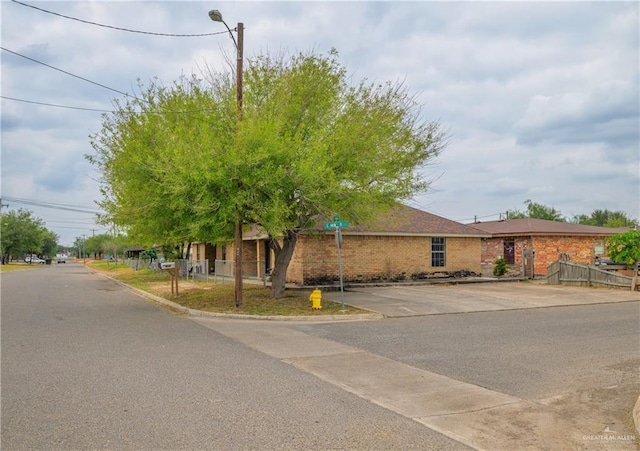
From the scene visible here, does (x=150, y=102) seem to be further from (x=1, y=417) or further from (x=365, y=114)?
(x=1, y=417)

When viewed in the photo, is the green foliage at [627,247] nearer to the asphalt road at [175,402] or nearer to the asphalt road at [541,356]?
the asphalt road at [541,356]

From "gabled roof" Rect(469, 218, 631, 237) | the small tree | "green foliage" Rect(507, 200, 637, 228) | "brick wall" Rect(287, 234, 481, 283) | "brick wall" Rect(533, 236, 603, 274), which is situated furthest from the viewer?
"green foliage" Rect(507, 200, 637, 228)

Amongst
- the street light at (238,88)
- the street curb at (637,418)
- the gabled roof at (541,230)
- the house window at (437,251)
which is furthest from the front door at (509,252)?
the street curb at (637,418)

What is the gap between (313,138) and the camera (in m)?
15.6

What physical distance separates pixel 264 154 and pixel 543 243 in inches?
930

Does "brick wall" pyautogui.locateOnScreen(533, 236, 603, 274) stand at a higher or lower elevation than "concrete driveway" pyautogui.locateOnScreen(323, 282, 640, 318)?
higher

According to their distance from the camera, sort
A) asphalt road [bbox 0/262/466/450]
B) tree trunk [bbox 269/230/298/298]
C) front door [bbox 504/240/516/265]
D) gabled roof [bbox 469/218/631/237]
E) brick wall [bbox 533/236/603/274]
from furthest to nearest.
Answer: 1. front door [bbox 504/240/516/265]
2. gabled roof [bbox 469/218/631/237]
3. brick wall [bbox 533/236/603/274]
4. tree trunk [bbox 269/230/298/298]
5. asphalt road [bbox 0/262/466/450]

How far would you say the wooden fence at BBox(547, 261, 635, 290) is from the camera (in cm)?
2397

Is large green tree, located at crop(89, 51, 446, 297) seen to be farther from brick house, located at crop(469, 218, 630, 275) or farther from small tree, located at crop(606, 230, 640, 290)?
brick house, located at crop(469, 218, 630, 275)

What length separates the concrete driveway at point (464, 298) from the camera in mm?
17172

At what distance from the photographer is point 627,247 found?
24.4 m

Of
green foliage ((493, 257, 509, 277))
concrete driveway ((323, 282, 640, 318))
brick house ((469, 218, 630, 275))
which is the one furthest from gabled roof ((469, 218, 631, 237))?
concrete driveway ((323, 282, 640, 318))

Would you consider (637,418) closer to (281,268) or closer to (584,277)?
(281,268)

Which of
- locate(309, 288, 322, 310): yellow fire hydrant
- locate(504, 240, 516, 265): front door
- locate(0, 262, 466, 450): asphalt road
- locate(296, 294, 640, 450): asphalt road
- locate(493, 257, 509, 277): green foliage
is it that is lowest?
locate(296, 294, 640, 450): asphalt road
